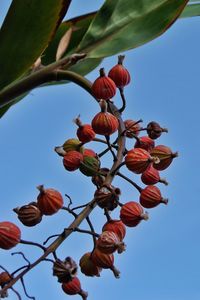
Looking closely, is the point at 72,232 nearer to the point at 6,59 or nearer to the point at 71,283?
the point at 71,283

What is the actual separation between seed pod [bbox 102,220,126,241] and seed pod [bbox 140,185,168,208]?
0.08 m

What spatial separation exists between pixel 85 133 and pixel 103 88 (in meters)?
0.17

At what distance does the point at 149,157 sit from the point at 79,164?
0.37ft

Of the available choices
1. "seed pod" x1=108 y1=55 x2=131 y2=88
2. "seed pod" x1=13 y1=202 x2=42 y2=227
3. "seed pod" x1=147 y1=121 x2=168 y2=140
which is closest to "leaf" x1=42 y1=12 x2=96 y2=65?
"seed pod" x1=108 y1=55 x2=131 y2=88

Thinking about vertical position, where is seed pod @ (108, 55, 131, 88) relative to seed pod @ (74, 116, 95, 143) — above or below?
above

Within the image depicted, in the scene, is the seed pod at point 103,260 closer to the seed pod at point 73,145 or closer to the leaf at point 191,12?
the seed pod at point 73,145

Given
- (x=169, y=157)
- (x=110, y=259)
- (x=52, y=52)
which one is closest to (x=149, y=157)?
(x=169, y=157)

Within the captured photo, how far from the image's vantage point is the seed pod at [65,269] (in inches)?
38.7

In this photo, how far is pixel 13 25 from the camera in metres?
1.02

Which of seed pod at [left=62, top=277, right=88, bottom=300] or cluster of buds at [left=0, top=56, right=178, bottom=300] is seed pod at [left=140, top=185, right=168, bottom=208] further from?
seed pod at [left=62, top=277, right=88, bottom=300]

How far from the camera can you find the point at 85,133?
1.21 metres

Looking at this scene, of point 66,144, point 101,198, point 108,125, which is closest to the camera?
point 101,198

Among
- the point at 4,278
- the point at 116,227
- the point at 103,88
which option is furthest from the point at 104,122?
the point at 4,278

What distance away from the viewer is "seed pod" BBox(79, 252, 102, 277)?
3.49ft
